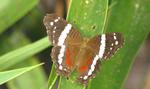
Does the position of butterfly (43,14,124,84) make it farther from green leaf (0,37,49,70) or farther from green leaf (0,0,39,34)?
green leaf (0,0,39,34)

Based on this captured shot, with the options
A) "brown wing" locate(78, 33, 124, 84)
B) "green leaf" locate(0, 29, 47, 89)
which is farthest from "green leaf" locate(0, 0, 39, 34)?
"brown wing" locate(78, 33, 124, 84)

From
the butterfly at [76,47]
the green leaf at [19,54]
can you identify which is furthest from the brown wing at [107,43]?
the green leaf at [19,54]

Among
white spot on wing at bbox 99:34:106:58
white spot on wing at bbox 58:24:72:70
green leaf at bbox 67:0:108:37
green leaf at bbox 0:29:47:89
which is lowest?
green leaf at bbox 0:29:47:89

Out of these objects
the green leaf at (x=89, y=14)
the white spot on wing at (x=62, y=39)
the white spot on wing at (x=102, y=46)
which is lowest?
the white spot on wing at (x=102, y=46)

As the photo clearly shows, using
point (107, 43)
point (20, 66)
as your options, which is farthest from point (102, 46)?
point (20, 66)

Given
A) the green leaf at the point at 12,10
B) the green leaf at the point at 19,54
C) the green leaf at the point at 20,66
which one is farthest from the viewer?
the green leaf at the point at 20,66

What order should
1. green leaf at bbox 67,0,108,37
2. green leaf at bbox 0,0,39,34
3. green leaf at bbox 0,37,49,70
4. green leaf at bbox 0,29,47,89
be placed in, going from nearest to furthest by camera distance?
green leaf at bbox 67,0,108,37, green leaf at bbox 0,37,49,70, green leaf at bbox 0,0,39,34, green leaf at bbox 0,29,47,89

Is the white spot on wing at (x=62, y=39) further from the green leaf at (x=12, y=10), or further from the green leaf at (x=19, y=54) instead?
the green leaf at (x=12, y=10)
